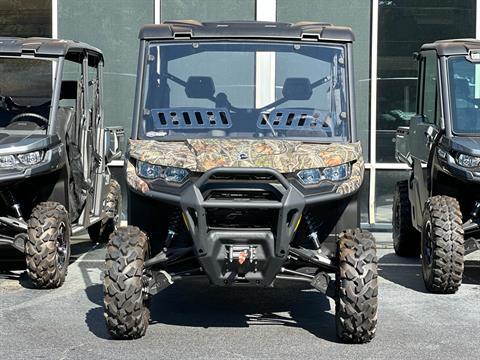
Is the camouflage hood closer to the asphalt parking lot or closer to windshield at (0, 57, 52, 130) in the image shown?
the asphalt parking lot

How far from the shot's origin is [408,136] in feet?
32.5

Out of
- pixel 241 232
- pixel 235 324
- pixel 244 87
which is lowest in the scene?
pixel 235 324

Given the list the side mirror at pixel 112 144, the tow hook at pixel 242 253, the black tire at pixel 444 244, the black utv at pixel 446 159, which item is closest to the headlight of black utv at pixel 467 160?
the black utv at pixel 446 159

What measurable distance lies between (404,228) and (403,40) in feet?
11.2

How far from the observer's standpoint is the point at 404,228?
10.2 m

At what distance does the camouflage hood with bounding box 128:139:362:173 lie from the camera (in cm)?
641

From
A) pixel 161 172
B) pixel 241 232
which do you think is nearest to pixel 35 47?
pixel 161 172

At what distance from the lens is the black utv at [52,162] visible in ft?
27.2

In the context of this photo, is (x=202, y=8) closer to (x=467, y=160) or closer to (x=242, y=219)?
(x=467, y=160)

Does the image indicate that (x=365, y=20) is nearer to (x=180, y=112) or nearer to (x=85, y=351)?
(x=180, y=112)

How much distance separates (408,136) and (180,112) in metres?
3.48

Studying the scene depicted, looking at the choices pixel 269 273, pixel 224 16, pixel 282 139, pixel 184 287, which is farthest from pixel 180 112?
pixel 224 16

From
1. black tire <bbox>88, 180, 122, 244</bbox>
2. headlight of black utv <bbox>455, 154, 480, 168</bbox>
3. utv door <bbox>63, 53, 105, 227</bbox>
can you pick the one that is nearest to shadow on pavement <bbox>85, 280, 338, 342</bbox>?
utv door <bbox>63, 53, 105, 227</bbox>

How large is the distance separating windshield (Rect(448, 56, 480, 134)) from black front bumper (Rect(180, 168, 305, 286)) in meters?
2.73
